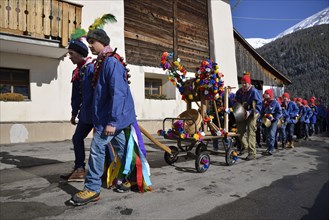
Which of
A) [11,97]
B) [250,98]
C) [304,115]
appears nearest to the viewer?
[250,98]

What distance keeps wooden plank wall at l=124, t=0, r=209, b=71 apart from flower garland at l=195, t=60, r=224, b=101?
337 inches

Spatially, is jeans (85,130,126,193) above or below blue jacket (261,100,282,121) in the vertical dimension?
below

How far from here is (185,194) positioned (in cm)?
391

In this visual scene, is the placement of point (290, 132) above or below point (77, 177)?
above

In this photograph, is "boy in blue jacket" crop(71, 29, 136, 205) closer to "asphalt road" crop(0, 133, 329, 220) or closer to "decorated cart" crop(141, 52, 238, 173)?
"asphalt road" crop(0, 133, 329, 220)

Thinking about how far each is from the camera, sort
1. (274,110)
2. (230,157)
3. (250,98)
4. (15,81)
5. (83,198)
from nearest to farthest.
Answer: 1. (83,198)
2. (230,157)
3. (250,98)
4. (274,110)
5. (15,81)

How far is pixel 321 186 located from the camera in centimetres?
480

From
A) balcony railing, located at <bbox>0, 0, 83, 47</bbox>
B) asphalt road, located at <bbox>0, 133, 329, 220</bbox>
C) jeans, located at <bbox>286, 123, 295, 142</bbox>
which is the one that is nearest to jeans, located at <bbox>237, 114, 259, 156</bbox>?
asphalt road, located at <bbox>0, 133, 329, 220</bbox>

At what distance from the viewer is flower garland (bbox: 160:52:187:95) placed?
562 cm

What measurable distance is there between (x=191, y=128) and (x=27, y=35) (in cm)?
697

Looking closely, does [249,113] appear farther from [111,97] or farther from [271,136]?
[111,97]

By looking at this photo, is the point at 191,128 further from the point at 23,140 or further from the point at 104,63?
the point at 23,140

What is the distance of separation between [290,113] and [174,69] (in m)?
6.27

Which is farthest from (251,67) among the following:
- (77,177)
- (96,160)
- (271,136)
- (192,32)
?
(96,160)
